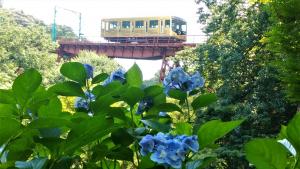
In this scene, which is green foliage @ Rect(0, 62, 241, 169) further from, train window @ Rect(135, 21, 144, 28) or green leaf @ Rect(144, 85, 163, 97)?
train window @ Rect(135, 21, 144, 28)

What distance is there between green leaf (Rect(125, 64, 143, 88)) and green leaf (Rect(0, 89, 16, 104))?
0.76ft

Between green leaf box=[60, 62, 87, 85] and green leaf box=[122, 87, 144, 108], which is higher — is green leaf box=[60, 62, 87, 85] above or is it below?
above

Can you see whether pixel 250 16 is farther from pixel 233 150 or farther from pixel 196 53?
pixel 233 150

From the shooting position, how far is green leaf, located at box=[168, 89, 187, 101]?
75 cm

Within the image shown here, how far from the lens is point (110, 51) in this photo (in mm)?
26250

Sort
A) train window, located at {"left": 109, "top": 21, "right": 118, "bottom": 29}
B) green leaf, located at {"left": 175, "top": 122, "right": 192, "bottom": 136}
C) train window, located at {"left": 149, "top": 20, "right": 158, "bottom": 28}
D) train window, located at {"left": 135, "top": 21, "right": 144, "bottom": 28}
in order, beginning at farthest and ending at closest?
train window, located at {"left": 109, "top": 21, "right": 118, "bottom": 29}, train window, located at {"left": 135, "top": 21, "right": 144, "bottom": 28}, train window, located at {"left": 149, "top": 20, "right": 158, "bottom": 28}, green leaf, located at {"left": 175, "top": 122, "right": 192, "bottom": 136}

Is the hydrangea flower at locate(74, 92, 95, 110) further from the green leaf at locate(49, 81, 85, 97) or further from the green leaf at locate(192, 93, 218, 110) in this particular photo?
the green leaf at locate(192, 93, 218, 110)

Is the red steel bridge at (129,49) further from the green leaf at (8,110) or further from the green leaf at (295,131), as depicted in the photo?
the green leaf at (295,131)

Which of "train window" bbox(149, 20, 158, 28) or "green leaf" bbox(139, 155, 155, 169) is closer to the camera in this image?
"green leaf" bbox(139, 155, 155, 169)

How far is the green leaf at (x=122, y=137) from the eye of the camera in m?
0.66

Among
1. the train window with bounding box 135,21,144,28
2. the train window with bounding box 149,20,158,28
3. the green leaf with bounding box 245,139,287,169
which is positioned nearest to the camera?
the green leaf with bounding box 245,139,287,169

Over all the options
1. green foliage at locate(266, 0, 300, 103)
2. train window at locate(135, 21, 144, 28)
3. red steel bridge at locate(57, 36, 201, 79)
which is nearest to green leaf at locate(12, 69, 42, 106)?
green foliage at locate(266, 0, 300, 103)

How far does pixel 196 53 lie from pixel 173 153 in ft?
36.8

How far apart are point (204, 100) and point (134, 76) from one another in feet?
0.45
